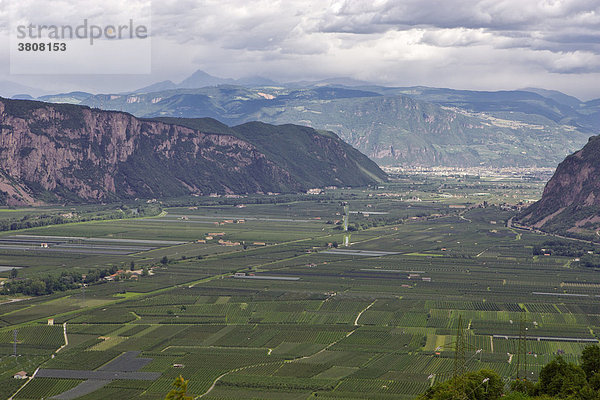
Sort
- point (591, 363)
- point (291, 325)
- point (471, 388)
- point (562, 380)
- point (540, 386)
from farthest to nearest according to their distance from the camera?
1. point (291, 325)
2. point (591, 363)
3. point (540, 386)
4. point (562, 380)
5. point (471, 388)

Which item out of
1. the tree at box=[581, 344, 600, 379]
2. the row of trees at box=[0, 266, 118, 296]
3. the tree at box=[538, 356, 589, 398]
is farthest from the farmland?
the tree at box=[538, 356, 589, 398]

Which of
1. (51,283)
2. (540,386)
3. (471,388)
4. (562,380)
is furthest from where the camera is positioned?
(51,283)

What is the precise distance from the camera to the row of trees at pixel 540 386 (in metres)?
92.9

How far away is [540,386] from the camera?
101 metres

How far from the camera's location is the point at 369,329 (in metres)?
141

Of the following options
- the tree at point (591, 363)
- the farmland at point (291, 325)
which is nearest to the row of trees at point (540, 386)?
the tree at point (591, 363)

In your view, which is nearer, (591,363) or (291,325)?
(591,363)

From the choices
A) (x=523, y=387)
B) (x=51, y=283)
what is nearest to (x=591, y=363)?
(x=523, y=387)

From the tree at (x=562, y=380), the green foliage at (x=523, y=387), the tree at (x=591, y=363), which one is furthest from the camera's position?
the tree at (x=591, y=363)

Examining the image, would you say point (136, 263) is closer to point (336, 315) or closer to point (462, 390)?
point (336, 315)

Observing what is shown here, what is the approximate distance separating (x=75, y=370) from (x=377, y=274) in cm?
8492

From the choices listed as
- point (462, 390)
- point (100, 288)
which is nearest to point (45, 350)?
point (100, 288)

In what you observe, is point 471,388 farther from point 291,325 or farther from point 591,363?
point 291,325

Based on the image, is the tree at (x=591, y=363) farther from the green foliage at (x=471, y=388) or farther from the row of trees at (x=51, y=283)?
the row of trees at (x=51, y=283)
